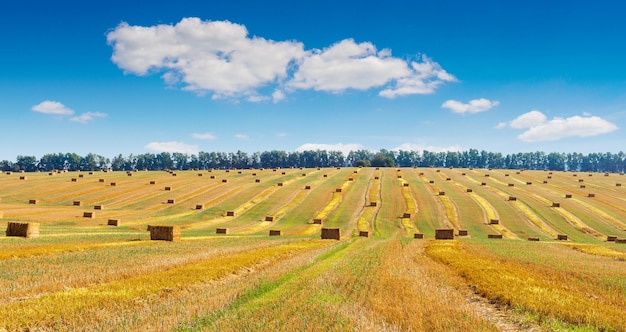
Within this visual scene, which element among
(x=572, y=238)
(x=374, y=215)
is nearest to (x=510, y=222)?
(x=572, y=238)

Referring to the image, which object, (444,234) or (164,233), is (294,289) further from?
(444,234)

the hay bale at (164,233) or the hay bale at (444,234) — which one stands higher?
the hay bale at (164,233)

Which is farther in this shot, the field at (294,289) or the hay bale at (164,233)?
the hay bale at (164,233)

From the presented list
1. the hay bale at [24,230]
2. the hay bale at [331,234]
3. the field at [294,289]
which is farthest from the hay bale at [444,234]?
the hay bale at [24,230]

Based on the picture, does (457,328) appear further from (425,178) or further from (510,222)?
(425,178)

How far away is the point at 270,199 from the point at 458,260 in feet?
187

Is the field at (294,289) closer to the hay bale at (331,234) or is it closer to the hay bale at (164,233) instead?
the hay bale at (164,233)

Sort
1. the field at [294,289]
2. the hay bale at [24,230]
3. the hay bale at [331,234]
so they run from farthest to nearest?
the hay bale at [331,234] < the hay bale at [24,230] < the field at [294,289]

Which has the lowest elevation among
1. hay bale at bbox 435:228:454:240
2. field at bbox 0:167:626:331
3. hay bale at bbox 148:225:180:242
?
hay bale at bbox 435:228:454:240

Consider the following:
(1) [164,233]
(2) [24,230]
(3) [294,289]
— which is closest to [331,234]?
(1) [164,233]

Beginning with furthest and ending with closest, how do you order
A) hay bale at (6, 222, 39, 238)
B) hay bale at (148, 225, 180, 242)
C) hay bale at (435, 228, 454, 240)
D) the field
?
hay bale at (435, 228, 454, 240)
hay bale at (148, 225, 180, 242)
hay bale at (6, 222, 39, 238)
the field

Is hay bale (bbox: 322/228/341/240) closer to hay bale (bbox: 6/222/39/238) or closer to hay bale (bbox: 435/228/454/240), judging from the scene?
hay bale (bbox: 435/228/454/240)

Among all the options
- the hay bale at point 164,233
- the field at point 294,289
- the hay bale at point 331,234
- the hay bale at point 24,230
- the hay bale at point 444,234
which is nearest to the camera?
the field at point 294,289

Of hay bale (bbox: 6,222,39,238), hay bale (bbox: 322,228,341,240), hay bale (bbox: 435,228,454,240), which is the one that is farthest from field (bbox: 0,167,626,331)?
hay bale (bbox: 322,228,341,240)
